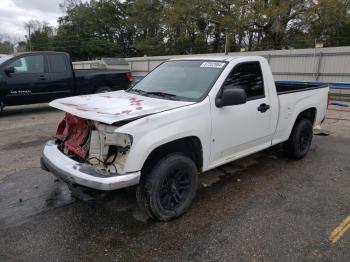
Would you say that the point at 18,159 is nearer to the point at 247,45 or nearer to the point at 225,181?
the point at 225,181

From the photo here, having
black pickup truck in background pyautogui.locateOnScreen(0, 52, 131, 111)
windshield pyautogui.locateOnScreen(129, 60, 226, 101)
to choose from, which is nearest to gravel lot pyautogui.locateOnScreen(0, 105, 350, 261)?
windshield pyautogui.locateOnScreen(129, 60, 226, 101)

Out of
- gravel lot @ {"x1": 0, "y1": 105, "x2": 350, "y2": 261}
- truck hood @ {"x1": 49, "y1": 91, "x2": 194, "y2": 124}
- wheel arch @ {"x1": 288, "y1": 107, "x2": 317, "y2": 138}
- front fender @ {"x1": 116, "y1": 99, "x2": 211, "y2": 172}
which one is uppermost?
truck hood @ {"x1": 49, "y1": 91, "x2": 194, "y2": 124}

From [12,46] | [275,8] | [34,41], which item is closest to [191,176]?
[275,8]

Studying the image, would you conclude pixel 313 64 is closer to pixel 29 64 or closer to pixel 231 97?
pixel 29 64

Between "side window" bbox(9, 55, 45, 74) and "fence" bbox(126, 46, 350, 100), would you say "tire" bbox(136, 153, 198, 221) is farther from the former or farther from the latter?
"fence" bbox(126, 46, 350, 100)

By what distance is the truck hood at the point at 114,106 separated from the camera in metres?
2.99

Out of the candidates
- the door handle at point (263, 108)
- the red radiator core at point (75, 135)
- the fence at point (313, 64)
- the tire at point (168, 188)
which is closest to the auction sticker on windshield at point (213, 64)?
the door handle at point (263, 108)

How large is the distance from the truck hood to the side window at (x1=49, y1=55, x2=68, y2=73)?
6463 mm

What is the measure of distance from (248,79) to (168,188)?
6.39 feet

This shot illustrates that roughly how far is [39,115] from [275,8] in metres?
22.2

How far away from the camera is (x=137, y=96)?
4051mm

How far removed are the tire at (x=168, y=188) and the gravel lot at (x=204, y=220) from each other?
0.15m

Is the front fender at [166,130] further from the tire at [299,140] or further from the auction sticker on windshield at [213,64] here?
the tire at [299,140]

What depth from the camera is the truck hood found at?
2.99m
